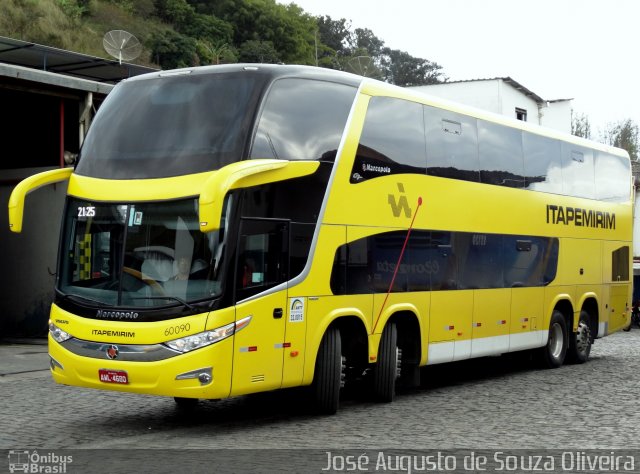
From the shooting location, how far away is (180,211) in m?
10.5

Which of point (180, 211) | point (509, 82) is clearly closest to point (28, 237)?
point (180, 211)

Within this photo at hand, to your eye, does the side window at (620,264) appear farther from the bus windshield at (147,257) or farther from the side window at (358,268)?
the bus windshield at (147,257)

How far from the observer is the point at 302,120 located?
11.6 meters

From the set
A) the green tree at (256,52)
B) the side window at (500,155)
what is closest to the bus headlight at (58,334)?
the side window at (500,155)

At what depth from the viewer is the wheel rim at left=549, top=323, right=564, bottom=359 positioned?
707 inches

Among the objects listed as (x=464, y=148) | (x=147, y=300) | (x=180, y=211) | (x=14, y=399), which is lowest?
(x=14, y=399)

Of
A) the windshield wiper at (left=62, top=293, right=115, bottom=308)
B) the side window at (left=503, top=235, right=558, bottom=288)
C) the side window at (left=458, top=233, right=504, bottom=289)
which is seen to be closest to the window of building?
the side window at (left=503, top=235, right=558, bottom=288)

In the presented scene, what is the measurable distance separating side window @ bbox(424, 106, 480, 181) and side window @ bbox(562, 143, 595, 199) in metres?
3.77

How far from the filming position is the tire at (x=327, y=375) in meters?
11.6

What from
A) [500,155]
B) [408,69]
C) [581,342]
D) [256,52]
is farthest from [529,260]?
[408,69]

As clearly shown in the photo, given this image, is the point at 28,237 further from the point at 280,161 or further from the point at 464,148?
the point at 280,161

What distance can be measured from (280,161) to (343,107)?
5.45ft

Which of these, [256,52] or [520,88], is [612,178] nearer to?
[520,88]

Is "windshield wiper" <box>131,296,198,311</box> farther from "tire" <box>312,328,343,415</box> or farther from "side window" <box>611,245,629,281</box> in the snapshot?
"side window" <box>611,245,629,281</box>
